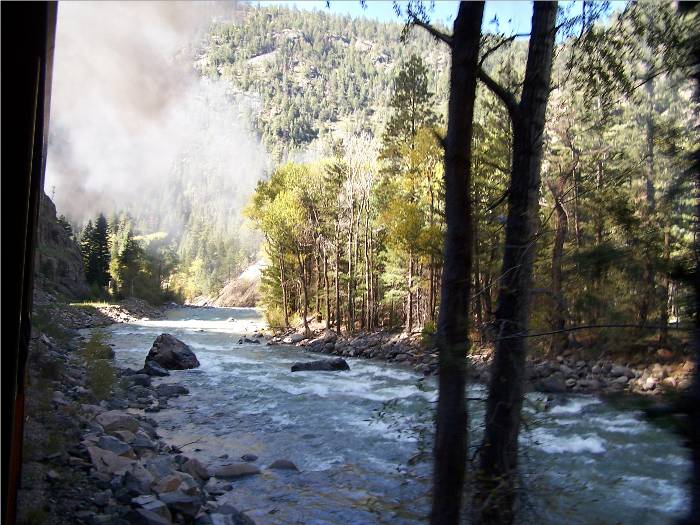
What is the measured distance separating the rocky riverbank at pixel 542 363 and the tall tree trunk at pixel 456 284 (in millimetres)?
1172

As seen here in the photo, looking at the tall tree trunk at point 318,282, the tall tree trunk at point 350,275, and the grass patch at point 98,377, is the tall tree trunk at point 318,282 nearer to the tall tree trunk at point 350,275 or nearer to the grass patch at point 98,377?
the tall tree trunk at point 350,275

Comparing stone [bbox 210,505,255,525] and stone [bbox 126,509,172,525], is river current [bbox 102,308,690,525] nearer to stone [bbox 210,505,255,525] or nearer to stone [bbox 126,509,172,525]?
stone [bbox 210,505,255,525]

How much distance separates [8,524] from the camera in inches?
153

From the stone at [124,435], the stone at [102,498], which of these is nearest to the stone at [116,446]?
the stone at [124,435]

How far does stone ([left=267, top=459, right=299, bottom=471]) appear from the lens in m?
8.91

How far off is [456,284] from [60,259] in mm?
63810

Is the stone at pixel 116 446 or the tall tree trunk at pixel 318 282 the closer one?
the stone at pixel 116 446

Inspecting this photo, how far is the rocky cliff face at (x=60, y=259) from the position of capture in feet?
174

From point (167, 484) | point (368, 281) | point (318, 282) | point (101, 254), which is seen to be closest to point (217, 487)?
point (167, 484)

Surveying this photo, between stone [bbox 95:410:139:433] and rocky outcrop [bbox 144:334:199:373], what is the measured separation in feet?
30.9

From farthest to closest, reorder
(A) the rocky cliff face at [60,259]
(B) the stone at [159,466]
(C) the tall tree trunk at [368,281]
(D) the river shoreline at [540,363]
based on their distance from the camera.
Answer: (A) the rocky cliff face at [60,259] < (C) the tall tree trunk at [368,281] < (B) the stone at [159,466] < (D) the river shoreline at [540,363]

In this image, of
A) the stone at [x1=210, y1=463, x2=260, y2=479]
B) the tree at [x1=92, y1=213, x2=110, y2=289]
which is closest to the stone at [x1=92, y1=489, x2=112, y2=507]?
Answer: the stone at [x1=210, y1=463, x2=260, y2=479]

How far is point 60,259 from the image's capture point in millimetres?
57688

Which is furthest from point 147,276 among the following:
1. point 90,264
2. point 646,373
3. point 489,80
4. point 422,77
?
point 489,80
